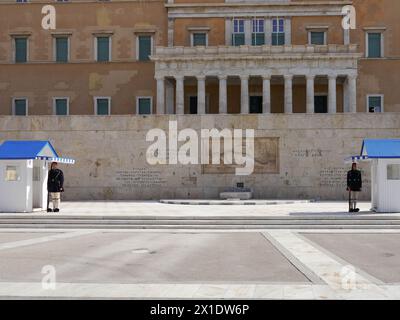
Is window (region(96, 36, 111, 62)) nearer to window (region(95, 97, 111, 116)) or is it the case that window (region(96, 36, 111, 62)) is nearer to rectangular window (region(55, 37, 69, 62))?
rectangular window (region(55, 37, 69, 62))

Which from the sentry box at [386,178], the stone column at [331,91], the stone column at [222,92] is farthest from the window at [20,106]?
the sentry box at [386,178]

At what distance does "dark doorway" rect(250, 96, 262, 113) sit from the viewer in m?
47.2

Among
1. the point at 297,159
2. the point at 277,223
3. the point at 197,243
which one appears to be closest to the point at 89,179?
the point at 297,159

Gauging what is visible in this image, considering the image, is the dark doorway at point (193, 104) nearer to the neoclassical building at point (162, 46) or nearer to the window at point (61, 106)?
the neoclassical building at point (162, 46)

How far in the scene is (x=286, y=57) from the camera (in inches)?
1702

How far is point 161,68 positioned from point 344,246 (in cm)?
3299

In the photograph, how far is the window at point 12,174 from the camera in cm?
2069

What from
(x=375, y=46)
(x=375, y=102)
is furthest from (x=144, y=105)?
(x=375, y=46)

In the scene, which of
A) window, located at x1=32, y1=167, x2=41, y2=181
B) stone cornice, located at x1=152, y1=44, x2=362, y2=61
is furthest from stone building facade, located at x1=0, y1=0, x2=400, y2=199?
window, located at x1=32, y1=167, x2=41, y2=181

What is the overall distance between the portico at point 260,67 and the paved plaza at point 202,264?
28.2 m

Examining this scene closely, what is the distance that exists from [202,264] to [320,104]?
3866 centimetres

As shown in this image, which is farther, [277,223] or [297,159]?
[297,159]

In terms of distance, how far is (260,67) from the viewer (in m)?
43.6

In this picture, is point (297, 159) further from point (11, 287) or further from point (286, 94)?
point (11, 287)
